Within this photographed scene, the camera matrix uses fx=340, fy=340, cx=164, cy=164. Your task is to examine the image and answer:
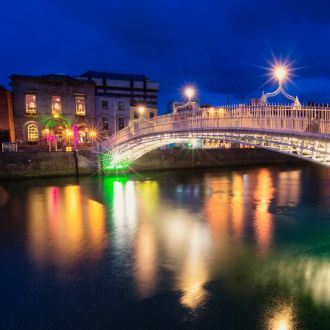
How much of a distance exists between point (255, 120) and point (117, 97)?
34517mm

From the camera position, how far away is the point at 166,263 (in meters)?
10.4

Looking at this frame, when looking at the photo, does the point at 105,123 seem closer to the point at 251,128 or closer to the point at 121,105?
the point at 121,105

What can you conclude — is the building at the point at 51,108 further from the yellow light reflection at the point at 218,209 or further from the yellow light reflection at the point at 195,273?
the yellow light reflection at the point at 195,273

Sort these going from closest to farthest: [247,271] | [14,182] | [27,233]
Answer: [247,271] < [27,233] < [14,182]

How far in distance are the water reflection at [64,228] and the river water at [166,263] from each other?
5 cm

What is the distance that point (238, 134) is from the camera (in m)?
17.5

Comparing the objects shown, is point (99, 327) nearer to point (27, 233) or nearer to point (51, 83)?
point (27, 233)

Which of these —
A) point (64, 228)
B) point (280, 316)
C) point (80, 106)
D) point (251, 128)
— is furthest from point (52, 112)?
point (280, 316)

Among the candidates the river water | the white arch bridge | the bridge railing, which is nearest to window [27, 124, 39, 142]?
the white arch bridge

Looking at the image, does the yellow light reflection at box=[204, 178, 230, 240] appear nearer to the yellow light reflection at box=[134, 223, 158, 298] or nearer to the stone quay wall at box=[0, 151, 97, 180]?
the yellow light reflection at box=[134, 223, 158, 298]

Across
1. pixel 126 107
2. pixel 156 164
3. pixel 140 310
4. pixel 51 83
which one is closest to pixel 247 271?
pixel 140 310

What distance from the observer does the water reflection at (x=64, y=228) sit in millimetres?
11406

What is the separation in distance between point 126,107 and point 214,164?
1510cm

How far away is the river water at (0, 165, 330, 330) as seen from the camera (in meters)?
7.44
